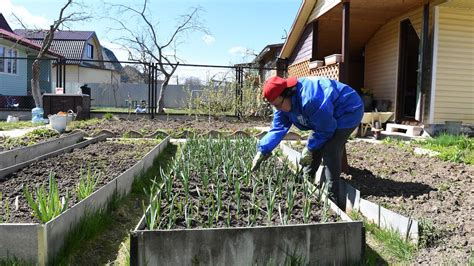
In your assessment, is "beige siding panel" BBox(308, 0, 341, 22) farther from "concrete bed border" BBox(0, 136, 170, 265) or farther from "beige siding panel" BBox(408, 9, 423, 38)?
"concrete bed border" BBox(0, 136, 170, 265)

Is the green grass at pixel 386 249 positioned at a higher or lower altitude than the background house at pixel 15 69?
lower

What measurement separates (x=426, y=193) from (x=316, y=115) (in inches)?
53.0

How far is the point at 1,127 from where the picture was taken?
10.5 m

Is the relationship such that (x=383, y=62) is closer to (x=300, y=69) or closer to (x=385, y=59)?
(x=385, y=59)

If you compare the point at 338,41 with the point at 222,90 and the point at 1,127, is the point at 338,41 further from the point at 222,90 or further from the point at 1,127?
the point at 1,127

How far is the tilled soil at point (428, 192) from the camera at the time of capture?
2592 millimetres

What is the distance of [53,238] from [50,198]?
35cm

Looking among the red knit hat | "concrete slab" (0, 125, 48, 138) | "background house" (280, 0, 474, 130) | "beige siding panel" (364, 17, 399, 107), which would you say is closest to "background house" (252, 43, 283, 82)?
"background house" (280, 0, 474, 130)

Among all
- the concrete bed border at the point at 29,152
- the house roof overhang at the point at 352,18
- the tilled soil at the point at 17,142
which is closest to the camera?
the concrete bed border at the point at 29,152

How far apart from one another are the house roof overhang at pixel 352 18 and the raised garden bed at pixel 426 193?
15.2ft

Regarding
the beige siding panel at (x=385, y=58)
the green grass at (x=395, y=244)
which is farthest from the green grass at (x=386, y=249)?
the beige siding panel at (x=385, y=58)

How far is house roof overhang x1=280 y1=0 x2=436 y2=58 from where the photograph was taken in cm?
970

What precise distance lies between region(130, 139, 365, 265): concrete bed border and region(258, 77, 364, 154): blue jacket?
44.4 inches

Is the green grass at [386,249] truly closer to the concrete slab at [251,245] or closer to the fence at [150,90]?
the concrete slab at [251,245]
